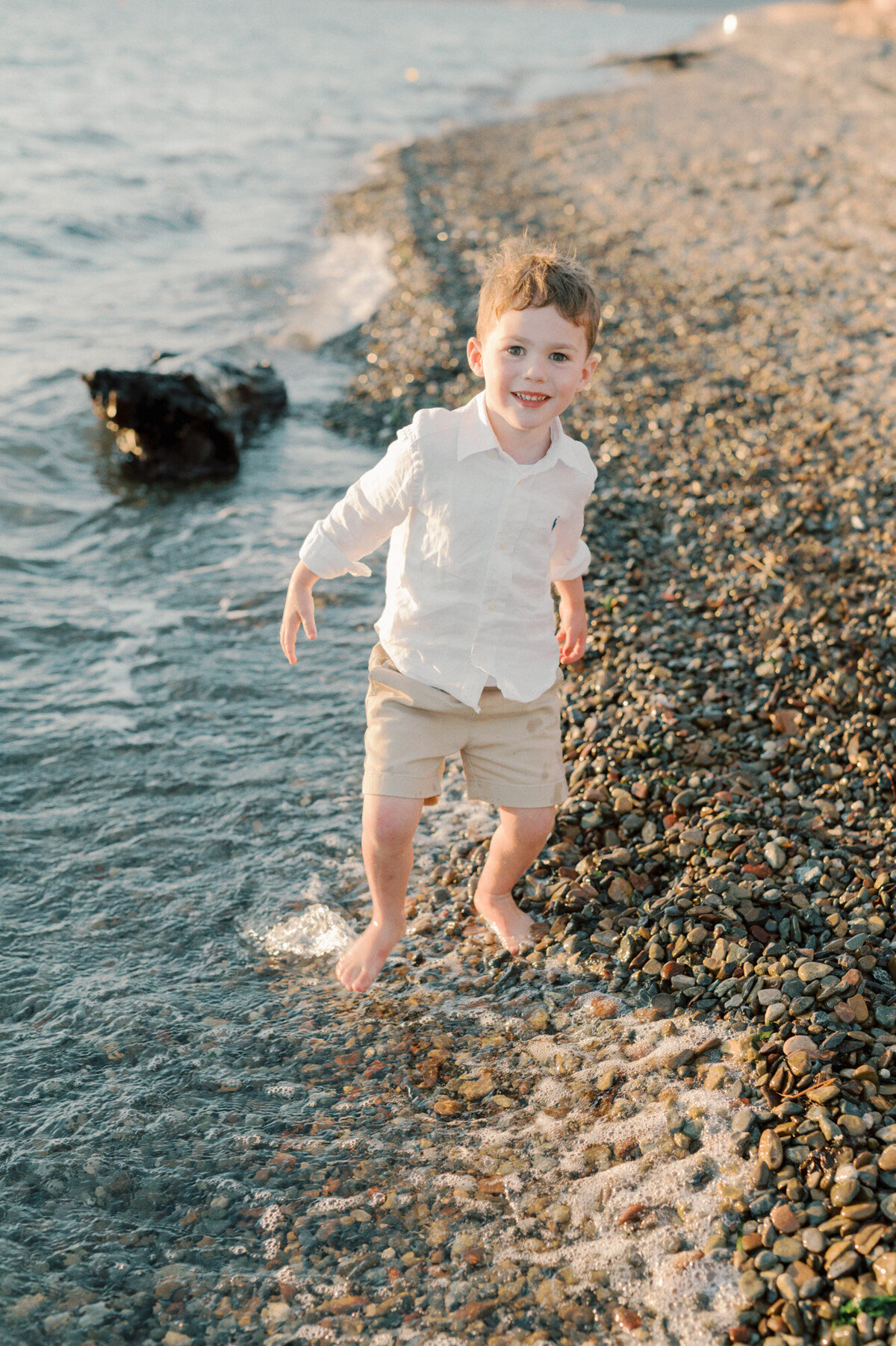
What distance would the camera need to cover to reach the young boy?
9.96ft

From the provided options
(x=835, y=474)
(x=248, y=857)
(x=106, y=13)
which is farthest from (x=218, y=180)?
(x=106, y=13)

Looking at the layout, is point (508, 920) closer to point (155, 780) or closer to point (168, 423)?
point (155, 780)

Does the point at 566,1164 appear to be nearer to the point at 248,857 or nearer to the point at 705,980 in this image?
the point at 705,980

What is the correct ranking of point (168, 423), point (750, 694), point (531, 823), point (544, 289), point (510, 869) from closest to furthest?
point (544, 289) → point (531, 823) → point (510, 869) → point (750, 694) → point (168, 423)

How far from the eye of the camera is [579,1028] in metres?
3.36

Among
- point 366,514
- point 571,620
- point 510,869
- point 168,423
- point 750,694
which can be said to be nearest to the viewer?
point 366,514

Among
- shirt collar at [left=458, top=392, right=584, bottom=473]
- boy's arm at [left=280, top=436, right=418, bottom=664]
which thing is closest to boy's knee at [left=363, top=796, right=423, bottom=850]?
boy's arm at [left=280, top=436, right=418, bottom=664]

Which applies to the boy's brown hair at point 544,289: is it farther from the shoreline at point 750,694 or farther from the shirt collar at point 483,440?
the shoreline at point 750,694

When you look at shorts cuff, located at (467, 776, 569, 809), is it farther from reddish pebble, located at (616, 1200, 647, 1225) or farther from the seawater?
reddish pebble, located at (616, 1200, 647, 1225)

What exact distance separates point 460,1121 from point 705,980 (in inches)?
35.4

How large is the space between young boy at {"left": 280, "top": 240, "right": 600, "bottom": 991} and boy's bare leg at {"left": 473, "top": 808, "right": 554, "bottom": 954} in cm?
1

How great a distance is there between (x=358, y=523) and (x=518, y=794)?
1039mm

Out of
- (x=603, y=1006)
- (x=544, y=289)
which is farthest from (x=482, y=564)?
(x=603, y=1006)

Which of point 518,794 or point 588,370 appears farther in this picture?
point 518,794
